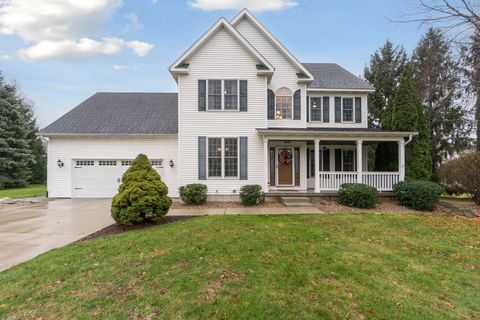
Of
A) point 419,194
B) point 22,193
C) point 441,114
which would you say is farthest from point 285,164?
point 441,114

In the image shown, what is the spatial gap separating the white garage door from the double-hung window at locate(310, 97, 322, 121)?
9174mm

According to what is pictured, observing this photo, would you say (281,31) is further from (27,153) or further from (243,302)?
(27,153)

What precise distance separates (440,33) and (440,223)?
24.8 ft

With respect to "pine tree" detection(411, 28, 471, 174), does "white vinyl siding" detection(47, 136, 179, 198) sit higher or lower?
lower

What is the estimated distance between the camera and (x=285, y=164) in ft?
47.2

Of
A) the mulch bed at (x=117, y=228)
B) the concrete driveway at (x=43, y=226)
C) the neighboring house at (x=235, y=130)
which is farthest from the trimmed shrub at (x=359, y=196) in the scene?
the concrete driveway at (x=43, y=226)

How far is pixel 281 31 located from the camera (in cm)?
1789

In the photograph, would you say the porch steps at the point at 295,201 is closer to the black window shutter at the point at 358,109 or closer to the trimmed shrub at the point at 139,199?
the trimmed shrub at the point at 139,199

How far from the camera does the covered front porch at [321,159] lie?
1295 centimetres

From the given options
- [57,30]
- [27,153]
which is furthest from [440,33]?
[27,153]

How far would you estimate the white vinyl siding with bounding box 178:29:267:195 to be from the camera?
13.0 metres

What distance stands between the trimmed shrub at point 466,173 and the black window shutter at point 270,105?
9.52 m

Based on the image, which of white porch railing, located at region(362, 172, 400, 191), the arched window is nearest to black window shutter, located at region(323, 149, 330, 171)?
white porch railing, located at region(362, 172, 400, 191)

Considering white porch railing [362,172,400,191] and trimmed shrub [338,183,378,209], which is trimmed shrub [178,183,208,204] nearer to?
trimmed shrub [338,183,378,209]
